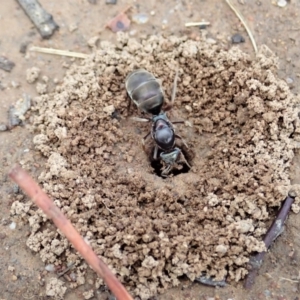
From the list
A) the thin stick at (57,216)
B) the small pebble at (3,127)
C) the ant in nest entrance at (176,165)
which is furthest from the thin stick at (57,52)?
the thin stick at (57,216)

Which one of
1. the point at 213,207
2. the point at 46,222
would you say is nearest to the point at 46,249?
the point at 46,222

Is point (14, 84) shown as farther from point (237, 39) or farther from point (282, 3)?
point (282, 3)

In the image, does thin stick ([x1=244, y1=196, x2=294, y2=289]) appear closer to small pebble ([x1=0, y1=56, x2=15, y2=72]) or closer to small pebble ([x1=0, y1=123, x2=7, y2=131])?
small pebble ([x1=0, y1=123, x2=7, y2=131])

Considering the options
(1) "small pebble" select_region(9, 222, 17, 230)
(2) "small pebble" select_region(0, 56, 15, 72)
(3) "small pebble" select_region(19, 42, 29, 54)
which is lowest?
(1) "small pebble" select_region(9, 222, 17, 230)

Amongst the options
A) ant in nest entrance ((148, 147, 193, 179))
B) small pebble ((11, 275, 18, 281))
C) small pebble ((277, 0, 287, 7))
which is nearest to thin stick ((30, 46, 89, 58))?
ant in nest entrance ((148, 147, 193, 179))

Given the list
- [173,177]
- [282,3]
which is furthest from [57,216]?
[282,3]
